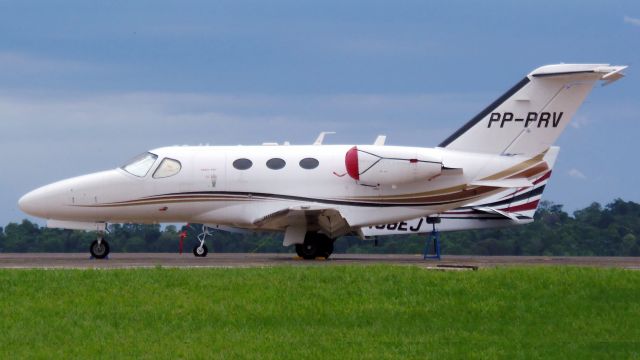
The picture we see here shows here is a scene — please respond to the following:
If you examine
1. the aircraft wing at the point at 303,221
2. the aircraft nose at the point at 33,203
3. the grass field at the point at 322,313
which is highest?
the aircraft nose at the point at 33,203

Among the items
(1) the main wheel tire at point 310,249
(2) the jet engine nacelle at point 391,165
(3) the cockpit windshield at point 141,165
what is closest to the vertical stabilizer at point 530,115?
(2) the jet engine nacelle at point 391,165

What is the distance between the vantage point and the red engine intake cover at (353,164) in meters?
31.1

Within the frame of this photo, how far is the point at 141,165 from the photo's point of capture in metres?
Result: 32.7

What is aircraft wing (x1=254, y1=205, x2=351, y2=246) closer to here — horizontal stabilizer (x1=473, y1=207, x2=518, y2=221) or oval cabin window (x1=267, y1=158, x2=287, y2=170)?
oval cabin window (x1=267, y1=158, x2=287, y2=170)

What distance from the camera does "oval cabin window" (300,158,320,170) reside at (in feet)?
104

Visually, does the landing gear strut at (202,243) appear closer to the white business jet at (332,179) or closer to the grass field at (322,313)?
the white business jet at (332,179)

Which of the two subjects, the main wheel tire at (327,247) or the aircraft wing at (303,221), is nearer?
the aircraft wing at (303,221)

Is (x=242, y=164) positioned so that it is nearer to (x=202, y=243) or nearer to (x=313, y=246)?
(x=313, y=246)

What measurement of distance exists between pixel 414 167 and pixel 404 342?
15755 millimetres

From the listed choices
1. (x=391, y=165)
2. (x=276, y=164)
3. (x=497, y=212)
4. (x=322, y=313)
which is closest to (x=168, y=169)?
(x=276, y=164)

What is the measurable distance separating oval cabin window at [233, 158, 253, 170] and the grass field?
10589 millimetres

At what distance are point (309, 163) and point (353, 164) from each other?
1.37 metres

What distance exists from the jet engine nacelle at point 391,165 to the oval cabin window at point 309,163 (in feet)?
3.36

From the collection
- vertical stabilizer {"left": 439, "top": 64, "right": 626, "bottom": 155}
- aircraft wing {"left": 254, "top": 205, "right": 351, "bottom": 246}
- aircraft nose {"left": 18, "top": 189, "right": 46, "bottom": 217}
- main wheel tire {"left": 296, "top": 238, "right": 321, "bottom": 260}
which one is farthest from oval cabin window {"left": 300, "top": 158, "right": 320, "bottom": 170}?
aircraft nose {"left": 18, "top": 189, "right": 46, "bottom": 217}
